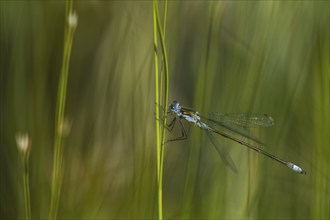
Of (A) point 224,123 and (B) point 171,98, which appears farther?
(B) point 171,98

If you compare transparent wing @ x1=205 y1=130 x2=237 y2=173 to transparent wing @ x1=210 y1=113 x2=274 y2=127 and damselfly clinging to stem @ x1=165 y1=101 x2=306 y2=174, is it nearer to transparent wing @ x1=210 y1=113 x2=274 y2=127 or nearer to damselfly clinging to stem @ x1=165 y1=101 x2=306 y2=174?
damselfly clinging to stem @ x1=165 y1=101 x2=306 y2=174

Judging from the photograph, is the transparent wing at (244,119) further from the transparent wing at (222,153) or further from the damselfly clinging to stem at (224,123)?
the transparent wing at (222,153)

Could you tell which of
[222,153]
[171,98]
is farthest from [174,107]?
[222,153]

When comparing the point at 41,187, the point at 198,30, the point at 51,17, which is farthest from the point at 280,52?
the point at 41,187

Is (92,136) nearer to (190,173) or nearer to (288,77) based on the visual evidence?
(190,173)

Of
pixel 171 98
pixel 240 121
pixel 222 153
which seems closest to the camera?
pixel 240 121

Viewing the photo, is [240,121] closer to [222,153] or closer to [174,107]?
[222,153]

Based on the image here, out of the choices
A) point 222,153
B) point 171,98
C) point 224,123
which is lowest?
point 222,153
